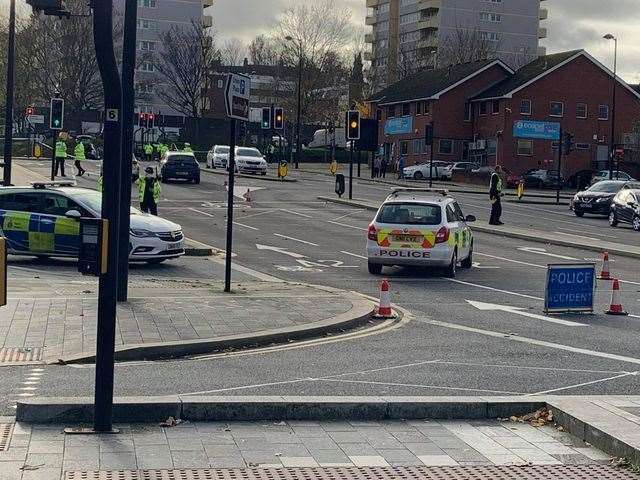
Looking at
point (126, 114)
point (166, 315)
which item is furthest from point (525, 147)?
point (166, 315)

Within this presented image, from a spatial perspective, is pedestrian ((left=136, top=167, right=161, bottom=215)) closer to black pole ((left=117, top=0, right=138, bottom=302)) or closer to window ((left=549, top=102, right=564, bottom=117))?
black pole ((left=117, top=0, right=138, bottom=302))

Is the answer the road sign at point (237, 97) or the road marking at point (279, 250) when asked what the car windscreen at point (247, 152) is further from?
the road sign at point (237, 97)

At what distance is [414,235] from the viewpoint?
71.2 feet

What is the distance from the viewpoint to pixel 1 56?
8531 cm

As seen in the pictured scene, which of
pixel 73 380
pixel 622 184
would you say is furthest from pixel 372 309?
pixel 622 184

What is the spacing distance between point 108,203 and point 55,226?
44.3 feet

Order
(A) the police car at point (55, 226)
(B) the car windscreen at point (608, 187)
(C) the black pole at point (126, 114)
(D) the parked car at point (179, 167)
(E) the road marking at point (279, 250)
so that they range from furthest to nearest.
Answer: (D) the parked car at point (179, 167) → (B) the car windscreen at point (608, 187) → (E) the road marking at point (279, 250) → (A) the police car at point (55, 226) → (C) the black pole at point (126, 114)

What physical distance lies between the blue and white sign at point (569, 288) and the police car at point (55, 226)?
835 centimetres

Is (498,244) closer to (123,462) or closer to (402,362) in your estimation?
(402,362)

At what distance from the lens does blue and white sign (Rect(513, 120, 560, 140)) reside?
76.2 m

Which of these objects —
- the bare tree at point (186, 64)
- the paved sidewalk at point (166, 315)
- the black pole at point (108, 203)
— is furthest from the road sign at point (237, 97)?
the bare tree at point (186, 64)

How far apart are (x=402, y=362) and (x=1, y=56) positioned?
7858 cm

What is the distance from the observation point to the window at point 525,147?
7663cm

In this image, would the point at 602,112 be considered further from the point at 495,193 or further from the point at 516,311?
the point at 516,311
